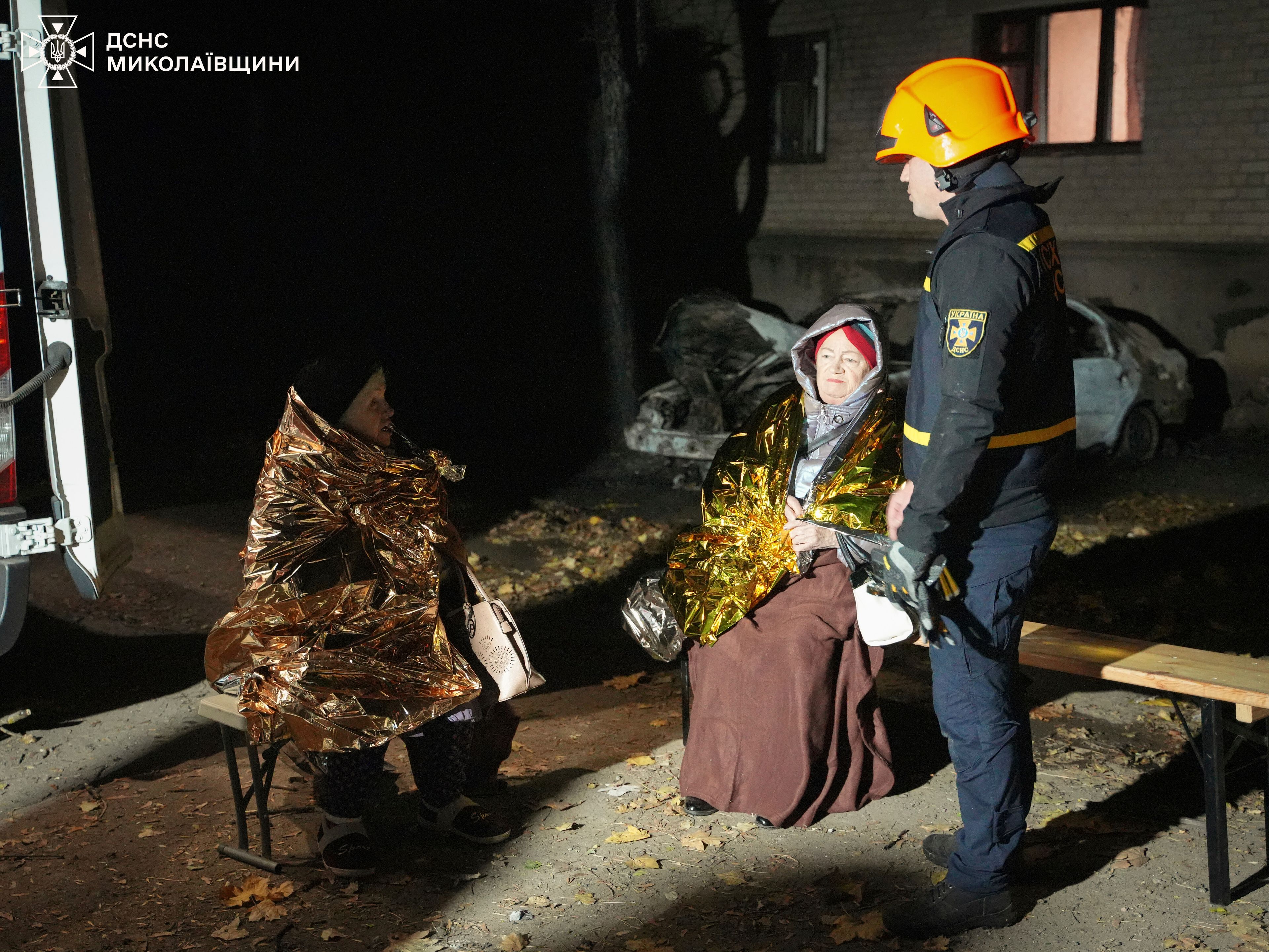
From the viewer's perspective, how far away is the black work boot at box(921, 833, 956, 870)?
3.83m

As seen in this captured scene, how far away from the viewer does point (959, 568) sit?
3330 millimetres

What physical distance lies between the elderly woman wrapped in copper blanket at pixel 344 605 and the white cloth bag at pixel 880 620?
1.21 m

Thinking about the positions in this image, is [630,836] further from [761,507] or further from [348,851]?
[761,507]

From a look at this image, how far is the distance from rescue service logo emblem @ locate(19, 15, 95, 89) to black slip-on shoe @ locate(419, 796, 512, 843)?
8.64 ft

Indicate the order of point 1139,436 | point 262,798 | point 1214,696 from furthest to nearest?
point 1139,436 < point 262,798 < point 1214,696

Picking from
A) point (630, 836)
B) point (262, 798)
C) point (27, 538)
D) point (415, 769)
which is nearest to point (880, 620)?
point (630, 836)

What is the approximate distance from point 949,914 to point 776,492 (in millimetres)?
1460

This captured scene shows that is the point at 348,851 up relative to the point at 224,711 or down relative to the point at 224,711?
down

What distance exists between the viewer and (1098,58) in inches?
493

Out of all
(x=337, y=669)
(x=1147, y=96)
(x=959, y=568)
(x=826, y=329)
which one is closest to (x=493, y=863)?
(x=337, y=669)

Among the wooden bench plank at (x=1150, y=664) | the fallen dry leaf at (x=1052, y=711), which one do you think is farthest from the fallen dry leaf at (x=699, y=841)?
the fallen dry leaf at (x=1052, y=711)

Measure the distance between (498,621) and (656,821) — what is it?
933 mm

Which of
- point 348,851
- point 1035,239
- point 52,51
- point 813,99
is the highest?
point 813,99

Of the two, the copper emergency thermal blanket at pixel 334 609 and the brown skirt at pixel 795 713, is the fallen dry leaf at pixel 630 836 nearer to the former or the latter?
the brown skirt at pixel 795 713
